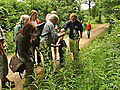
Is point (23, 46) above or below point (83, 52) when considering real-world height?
above

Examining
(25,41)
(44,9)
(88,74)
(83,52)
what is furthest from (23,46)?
(44,9)

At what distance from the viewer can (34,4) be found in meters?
12.9

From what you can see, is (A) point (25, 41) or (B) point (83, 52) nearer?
(A) point (25, 41)

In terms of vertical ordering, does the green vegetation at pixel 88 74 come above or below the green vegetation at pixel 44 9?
below

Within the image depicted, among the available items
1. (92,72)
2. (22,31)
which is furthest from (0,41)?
A: (92,72)

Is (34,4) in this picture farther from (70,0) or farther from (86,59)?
(86,59)

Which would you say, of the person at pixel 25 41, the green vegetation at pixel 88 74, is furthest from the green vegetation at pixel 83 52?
the person at pixel 25 41

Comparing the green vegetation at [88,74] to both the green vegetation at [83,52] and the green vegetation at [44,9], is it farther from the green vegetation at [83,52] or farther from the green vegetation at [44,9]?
the green vegetation at [44,9]

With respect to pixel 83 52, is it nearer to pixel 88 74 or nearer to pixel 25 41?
pixel 88 74

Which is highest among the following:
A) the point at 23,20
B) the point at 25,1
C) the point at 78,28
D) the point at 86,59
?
the point at 25,1

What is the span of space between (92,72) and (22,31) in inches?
65.7

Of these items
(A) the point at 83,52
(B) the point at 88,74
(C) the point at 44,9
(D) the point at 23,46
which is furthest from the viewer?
(C) the point at 44,9

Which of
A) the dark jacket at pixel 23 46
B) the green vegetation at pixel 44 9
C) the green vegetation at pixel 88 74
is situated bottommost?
the green vegetation at pixel 88 74

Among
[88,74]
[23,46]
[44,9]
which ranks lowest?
[88,74]
